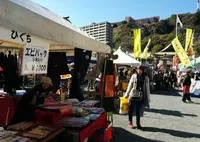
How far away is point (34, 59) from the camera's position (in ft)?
10.8

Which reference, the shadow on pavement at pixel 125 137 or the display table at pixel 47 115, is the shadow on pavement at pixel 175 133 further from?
the display table at pixel 47 115

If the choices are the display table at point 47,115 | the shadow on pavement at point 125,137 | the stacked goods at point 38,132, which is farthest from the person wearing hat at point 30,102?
the shadow on pavement at point 125,137

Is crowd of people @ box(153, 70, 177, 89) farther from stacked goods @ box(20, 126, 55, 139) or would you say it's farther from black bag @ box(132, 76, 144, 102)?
stacked goods @ box(20, 126, 55, 139)

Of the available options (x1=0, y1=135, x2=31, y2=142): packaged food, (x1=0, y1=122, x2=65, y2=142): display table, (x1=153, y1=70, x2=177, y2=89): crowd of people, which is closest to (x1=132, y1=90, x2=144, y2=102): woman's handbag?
(x1=0, y1=122, x2=65, y2=142): display table

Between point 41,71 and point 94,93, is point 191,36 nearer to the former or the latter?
point 94,93

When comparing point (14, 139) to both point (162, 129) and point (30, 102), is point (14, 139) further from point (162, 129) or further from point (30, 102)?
point (162, 129)

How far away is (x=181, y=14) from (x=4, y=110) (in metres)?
132

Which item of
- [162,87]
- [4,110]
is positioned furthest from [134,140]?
[162,87]

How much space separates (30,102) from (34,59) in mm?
670

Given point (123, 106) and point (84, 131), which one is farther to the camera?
point (123, 106)

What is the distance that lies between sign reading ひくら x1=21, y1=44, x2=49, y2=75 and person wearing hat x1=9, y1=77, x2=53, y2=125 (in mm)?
268

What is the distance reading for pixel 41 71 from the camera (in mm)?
3555

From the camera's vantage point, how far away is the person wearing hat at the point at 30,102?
10.6ft

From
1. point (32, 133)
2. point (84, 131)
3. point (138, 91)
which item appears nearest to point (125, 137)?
point (138, 91)
